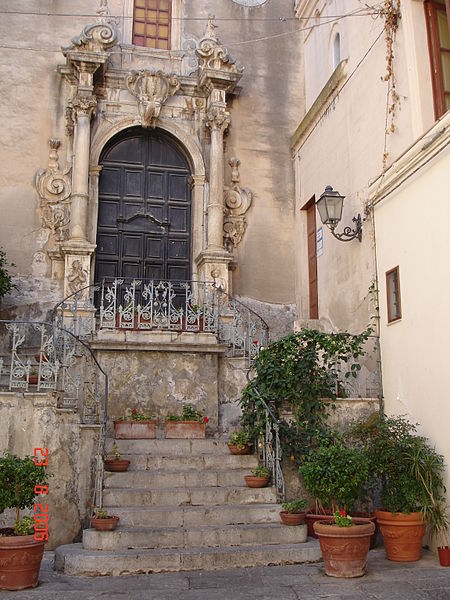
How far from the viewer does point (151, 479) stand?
300 inches

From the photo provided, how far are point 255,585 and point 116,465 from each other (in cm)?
236

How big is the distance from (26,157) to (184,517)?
25.3 feet

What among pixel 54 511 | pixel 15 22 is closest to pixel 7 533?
pixel 54 511

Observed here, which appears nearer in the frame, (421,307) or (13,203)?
(421,307)

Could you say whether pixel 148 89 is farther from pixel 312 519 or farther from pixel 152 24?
pixel 312 519

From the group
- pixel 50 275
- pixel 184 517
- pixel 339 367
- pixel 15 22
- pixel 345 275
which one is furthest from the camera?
pixel 15 22

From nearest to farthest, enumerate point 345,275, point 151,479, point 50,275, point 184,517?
point 184,517 < point 151,479 < point 345,275 < point 50,275

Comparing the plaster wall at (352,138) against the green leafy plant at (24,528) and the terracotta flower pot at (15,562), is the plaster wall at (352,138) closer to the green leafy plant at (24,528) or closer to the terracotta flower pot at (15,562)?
the green leafy plant at (24,528)

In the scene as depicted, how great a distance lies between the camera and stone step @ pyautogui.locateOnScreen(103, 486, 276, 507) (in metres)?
7.27

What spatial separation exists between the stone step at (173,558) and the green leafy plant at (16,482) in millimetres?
784

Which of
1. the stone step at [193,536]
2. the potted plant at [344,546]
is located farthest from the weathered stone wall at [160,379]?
the potted plant at [344,546]

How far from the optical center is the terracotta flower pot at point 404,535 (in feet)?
22.6

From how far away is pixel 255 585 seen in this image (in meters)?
5.96

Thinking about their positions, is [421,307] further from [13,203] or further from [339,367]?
[13,203]
